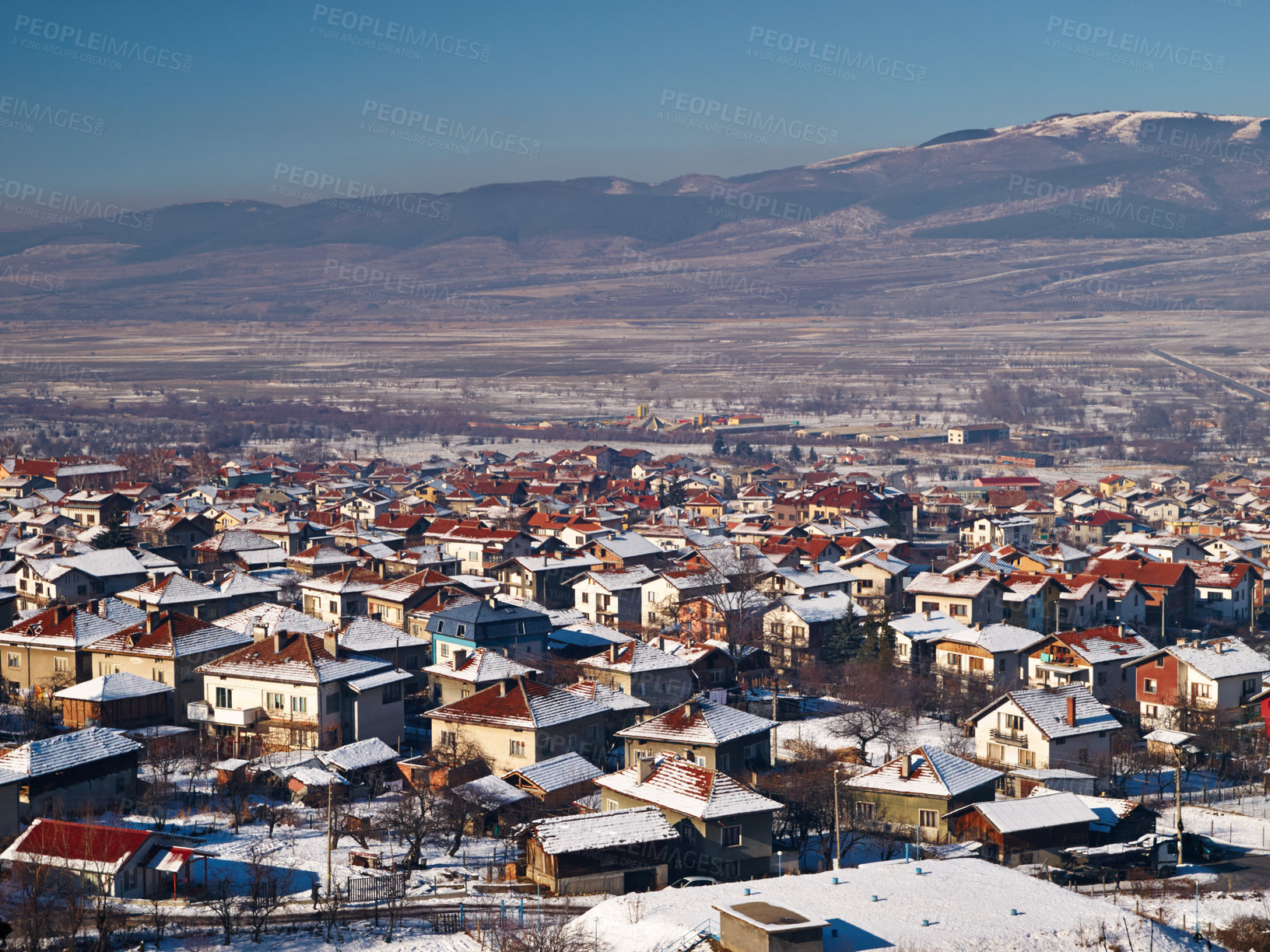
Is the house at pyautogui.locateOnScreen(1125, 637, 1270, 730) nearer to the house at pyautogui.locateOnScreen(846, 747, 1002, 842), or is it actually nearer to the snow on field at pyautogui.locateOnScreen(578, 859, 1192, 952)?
the house at pyautogui.locateOnScreen(846, 747, 1002, 842)

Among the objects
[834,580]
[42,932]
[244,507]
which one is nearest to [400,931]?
[42,932]

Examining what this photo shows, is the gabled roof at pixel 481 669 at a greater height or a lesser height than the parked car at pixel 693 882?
greater

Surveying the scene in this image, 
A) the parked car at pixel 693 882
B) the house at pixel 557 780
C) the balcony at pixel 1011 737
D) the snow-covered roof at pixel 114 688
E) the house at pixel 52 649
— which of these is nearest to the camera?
the parked car at pixel 693 882

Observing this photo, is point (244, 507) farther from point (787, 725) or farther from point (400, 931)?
point (400, 931)

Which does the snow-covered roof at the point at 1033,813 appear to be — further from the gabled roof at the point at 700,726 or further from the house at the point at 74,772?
the house at the point at 74,772

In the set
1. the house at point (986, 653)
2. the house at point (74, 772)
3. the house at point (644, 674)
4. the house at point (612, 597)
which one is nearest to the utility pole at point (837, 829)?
Result: the house at point (644, 674)

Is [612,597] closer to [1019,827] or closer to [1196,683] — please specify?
[1196,683]
